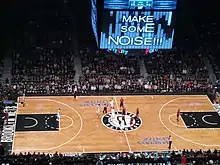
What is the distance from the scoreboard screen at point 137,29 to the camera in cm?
4066

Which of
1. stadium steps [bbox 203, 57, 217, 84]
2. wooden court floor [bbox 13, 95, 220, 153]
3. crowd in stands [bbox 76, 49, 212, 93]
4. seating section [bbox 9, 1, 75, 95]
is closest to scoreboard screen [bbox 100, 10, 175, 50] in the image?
wooden court floor [bbox 13, 95, 220, 153]

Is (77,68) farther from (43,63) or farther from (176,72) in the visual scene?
(176,72)

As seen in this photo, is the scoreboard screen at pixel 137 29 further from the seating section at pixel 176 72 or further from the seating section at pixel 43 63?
the seating section at pixel 43 63

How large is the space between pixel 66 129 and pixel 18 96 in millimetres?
5720

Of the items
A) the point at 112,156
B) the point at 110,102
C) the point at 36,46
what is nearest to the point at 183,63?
the point at 110,102

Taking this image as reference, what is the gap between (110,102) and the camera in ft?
141

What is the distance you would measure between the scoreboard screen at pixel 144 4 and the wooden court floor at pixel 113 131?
740 centimetres

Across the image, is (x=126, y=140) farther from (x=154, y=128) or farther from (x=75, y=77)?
(x=75, y=77)

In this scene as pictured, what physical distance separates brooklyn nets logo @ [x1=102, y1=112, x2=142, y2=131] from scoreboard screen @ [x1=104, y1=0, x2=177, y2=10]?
7.54m

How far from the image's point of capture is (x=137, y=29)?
41375 mm

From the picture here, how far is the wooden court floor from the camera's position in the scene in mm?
38000

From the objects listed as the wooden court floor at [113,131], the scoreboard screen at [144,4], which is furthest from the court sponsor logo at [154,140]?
the scoreboard screen at [144,4]

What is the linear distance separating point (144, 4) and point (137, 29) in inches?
79.9

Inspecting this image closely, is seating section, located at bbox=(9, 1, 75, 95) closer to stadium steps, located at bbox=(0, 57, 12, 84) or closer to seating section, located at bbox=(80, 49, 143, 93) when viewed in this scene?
stadium steps, located at bbox=(0, 57, 12, 84)
